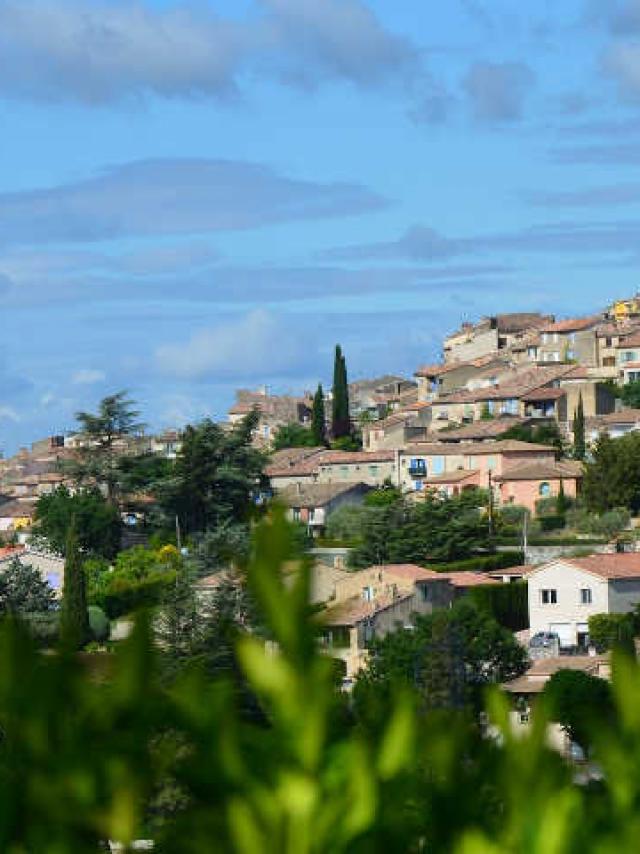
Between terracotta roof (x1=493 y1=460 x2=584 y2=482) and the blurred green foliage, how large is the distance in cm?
6750

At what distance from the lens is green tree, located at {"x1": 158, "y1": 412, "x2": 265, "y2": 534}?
239 feet

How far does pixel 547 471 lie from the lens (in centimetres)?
7162

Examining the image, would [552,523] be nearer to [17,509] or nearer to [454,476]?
[454,476]

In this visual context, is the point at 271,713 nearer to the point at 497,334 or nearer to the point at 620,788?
the point at 620,788

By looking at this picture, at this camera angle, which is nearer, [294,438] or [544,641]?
[544,641]

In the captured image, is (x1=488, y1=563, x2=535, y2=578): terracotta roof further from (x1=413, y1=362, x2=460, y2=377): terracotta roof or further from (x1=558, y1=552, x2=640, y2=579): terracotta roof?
(x1=413, y1=362, x2=460, y2=377): terracotta roof

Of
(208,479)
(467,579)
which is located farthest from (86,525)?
(467,579)

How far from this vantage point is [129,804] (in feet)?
8.27

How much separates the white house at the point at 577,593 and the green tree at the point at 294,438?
39.0m

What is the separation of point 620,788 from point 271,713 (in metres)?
0.48

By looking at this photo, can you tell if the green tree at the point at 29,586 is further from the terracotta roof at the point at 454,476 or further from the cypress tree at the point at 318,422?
the cypress tree at the point at 318,422

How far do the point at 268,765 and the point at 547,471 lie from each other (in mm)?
69496

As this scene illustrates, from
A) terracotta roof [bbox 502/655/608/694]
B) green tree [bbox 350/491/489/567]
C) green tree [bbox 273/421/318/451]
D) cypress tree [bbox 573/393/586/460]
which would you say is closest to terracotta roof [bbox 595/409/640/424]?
cypress tree [bbox 573/393/586/460]

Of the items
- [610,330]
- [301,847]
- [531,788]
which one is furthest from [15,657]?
[610,330]
